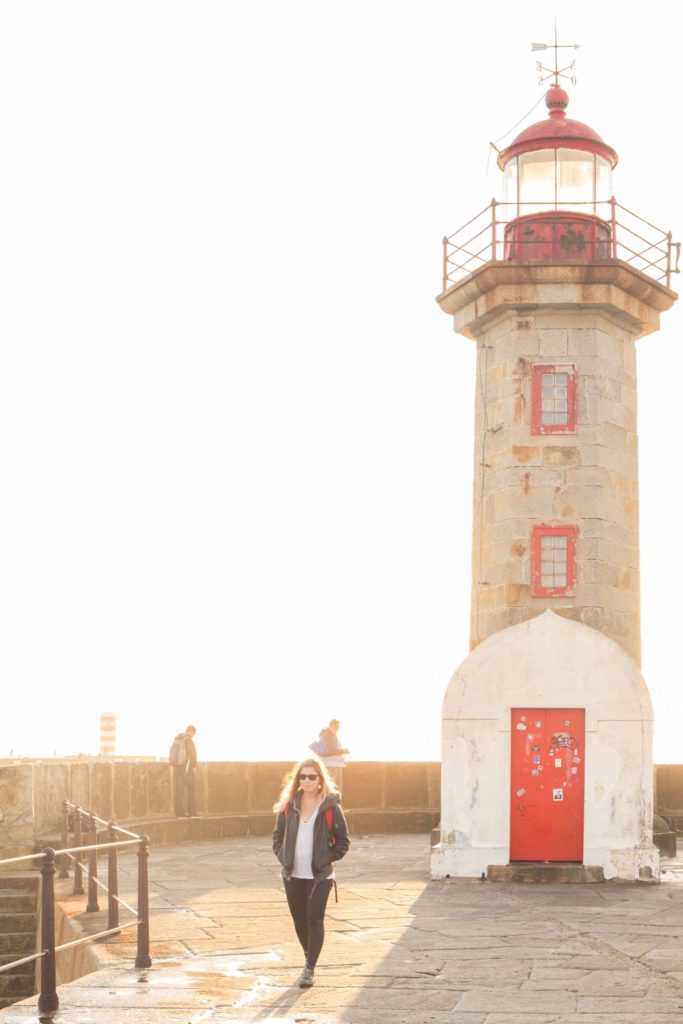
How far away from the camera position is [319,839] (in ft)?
29.7

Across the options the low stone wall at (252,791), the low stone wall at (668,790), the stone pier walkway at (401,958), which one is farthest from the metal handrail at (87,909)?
the low stone wall at (668,790)

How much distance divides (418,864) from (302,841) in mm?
8617

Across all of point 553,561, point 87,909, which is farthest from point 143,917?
point 553,561

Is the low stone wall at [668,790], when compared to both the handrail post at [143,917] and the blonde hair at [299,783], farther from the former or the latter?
the handrail post at [143,917]

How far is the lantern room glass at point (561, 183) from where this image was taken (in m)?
19.0

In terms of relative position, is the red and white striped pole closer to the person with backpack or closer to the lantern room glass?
the person with backpack

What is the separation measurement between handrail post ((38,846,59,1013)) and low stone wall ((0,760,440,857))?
27.3 feet

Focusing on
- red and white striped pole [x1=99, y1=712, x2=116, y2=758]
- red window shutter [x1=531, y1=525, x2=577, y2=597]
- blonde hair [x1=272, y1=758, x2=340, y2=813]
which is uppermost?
red window shutter [x1=531, y1=525, x2=577, y2=597]

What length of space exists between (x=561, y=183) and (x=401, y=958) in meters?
12.4

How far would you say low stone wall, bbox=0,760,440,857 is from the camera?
16531mm

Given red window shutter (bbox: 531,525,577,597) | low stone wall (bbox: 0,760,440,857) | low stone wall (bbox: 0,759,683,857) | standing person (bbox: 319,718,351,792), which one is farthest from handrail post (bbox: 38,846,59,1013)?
standing person (bbox: 319,718,351,792)

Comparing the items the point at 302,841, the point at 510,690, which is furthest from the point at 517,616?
the point at 302,841

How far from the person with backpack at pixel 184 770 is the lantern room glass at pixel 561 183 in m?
9.33

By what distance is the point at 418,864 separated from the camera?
1728cm
